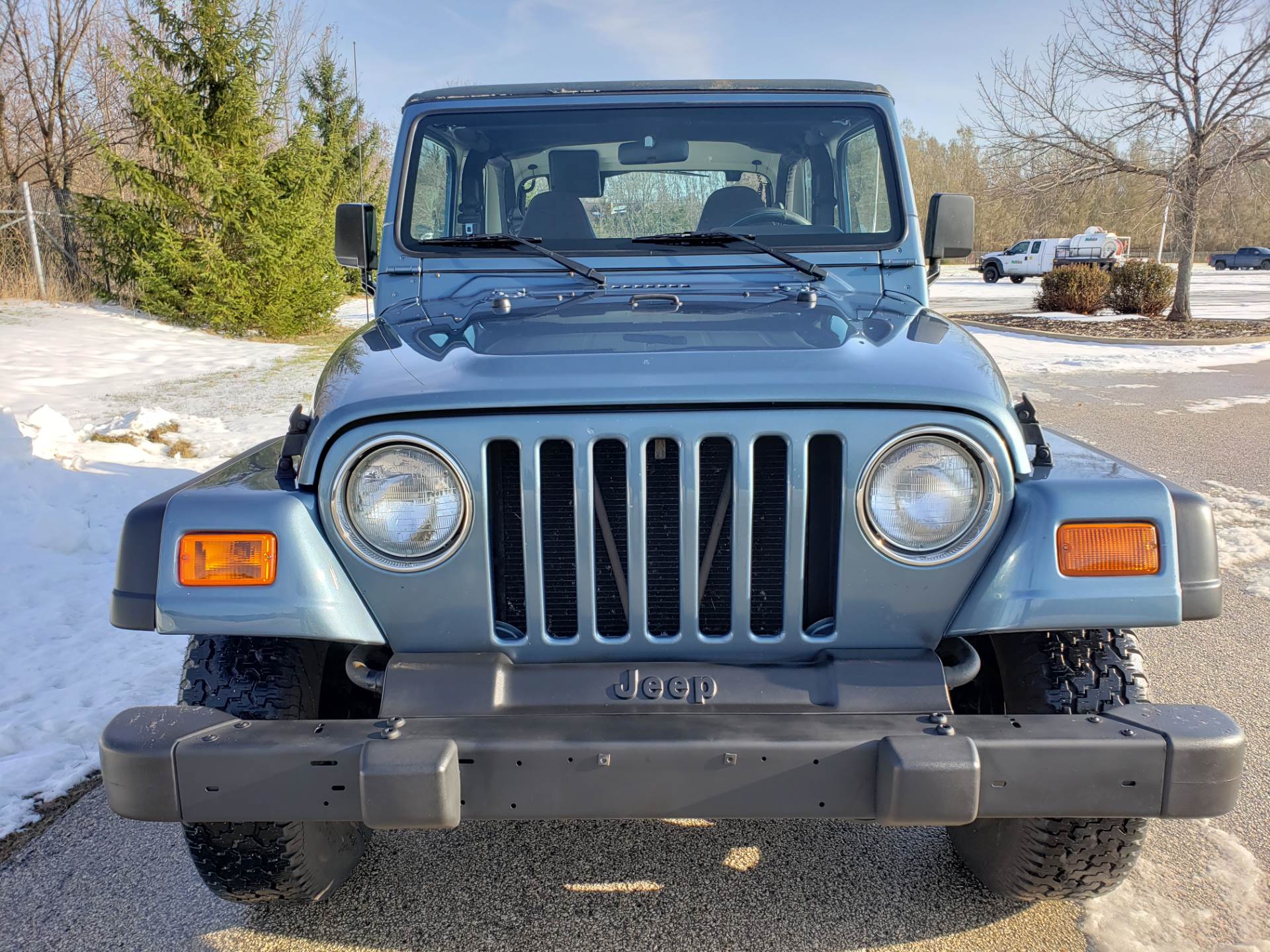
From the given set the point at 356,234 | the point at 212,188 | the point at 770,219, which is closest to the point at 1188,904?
the point at 770,219

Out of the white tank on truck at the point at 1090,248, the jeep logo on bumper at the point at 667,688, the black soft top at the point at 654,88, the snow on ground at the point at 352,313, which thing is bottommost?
the jeep logo on bumper at the point at 667,688

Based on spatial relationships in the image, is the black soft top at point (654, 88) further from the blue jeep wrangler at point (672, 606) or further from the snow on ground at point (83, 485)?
the snow on ground at point (83, 485)

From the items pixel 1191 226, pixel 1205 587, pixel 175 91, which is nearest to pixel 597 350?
pixel 1205 587

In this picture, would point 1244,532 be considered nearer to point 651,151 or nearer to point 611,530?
point 651,151

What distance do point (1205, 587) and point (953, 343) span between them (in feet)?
2.45

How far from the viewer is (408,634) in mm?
1973

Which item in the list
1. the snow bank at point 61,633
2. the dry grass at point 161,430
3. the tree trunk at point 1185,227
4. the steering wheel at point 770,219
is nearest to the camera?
the snow bank at point 61,633

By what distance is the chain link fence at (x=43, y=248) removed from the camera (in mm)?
15188

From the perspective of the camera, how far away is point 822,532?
1.97m

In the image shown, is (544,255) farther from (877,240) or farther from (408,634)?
(408,634)

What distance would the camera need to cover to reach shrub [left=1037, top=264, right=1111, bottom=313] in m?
19.6

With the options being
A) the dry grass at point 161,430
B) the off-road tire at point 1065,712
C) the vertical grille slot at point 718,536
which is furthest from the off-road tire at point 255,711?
the dry grass at point 161,430

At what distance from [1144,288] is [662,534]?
66.5ft

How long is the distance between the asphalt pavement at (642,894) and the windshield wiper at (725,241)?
5.35ft
